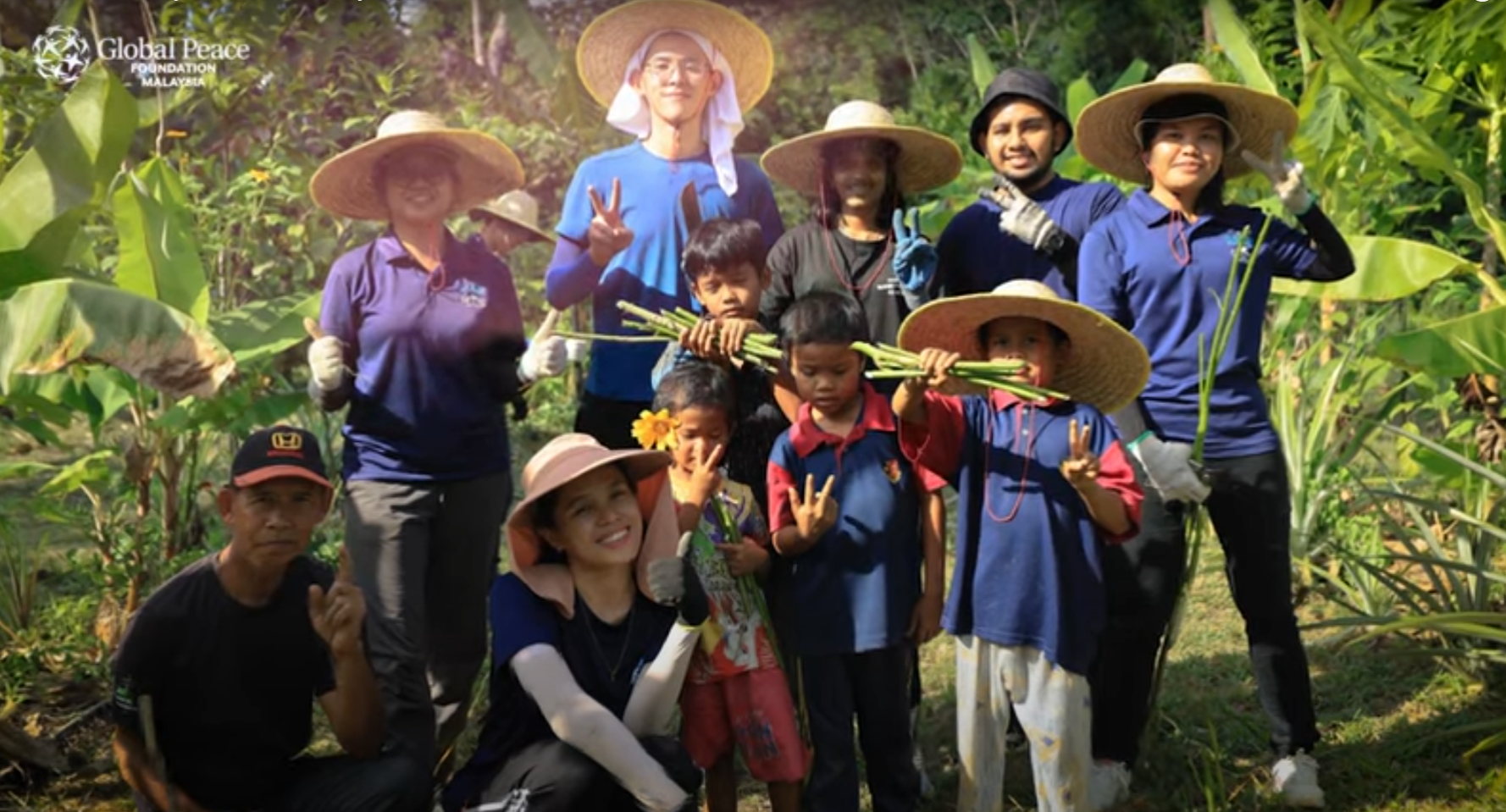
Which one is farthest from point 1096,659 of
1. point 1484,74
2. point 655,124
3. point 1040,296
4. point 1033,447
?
point 1484,74

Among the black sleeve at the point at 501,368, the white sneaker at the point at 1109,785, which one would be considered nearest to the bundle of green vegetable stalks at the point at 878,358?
the black sleeve at the point at 501,368

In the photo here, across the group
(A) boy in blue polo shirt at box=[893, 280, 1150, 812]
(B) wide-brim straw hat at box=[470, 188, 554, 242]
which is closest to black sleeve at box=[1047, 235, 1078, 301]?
(A) boy in blue polo shirt at box=[893, 280, 1150, 812]

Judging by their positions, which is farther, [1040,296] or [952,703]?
[952,703]

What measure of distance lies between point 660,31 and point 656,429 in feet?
4.74

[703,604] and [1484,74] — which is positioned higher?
[1484,74]

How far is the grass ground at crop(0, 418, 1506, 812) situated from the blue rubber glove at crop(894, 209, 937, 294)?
1304 millimetres

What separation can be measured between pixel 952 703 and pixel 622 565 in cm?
185

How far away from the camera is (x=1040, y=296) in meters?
3.26

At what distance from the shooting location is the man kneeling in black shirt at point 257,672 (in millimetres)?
3057

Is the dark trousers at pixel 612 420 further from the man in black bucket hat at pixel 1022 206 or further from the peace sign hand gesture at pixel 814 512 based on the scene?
the man in black bucket hat at pixel 1022 206

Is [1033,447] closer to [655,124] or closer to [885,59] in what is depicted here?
[655,124]

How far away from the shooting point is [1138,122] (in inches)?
151

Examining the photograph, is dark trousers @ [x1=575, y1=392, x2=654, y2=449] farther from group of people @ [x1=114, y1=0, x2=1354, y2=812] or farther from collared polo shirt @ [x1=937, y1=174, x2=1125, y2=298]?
collared polo shirt @ [x1=937, y1=174, x2=1125, y2=298]

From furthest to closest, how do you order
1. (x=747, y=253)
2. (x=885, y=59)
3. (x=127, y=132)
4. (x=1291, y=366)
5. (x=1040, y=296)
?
(x=885, y=59)
(x=1291, y=366)
(x=127, y=132)
(x=747, y=253)
(x=1040, y=296)
